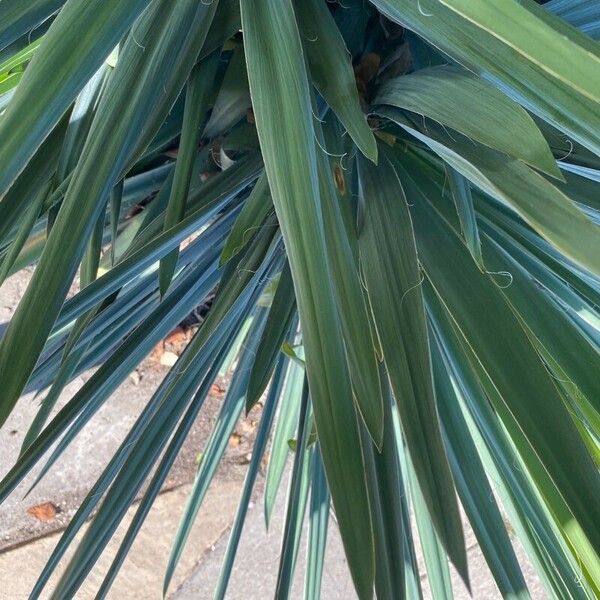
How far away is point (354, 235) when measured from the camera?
0.57 meters

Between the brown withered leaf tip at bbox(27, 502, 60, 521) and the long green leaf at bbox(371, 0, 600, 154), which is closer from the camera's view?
the long green leaf at bbox(371, 0, 600, 154)

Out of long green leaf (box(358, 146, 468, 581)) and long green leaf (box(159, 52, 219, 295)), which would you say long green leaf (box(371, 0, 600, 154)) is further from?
long green leaf (box(159, 52, 219, 295))

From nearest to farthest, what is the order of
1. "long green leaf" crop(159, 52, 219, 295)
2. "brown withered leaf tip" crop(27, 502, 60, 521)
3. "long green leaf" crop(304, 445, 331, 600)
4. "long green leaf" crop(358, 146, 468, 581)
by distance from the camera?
"long green leaf" crop(358, 146, 468, 581), "long green leaf" crop(159, 52, 219, 295), "long green leaf" crop(304, 445, 331, 600), "brown withered leaf tip" crop(27, 502, 60, 521)

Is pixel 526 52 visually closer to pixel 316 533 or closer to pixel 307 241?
pixel 307 241

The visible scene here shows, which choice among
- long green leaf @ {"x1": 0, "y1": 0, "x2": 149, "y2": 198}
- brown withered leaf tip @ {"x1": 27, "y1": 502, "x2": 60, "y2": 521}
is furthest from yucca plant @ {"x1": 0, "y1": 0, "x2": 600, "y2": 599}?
brown withered leaf tip @ {"x1": 27, "y1": 502, "x2": 60, "y2": 521}

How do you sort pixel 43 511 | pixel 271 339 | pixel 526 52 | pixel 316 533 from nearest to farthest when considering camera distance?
1. pixel 526 52
2. pixel 271 339
3. pixel 316 533
4. pixel 43 511

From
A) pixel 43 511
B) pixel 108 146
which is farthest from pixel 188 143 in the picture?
pixel 43 511

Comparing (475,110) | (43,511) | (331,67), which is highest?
(43,511)

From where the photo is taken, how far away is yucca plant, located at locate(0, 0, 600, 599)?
1.27 ft

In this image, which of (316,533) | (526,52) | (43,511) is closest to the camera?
(526,52)

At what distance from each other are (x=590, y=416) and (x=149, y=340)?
1.51 feet

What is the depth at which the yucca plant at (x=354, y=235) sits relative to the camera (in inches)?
15.2

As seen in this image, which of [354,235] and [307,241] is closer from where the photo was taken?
[307,241]

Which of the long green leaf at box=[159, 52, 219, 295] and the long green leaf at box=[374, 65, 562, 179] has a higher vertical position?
the long green leaf at box=[159, 52, 219, 295]
